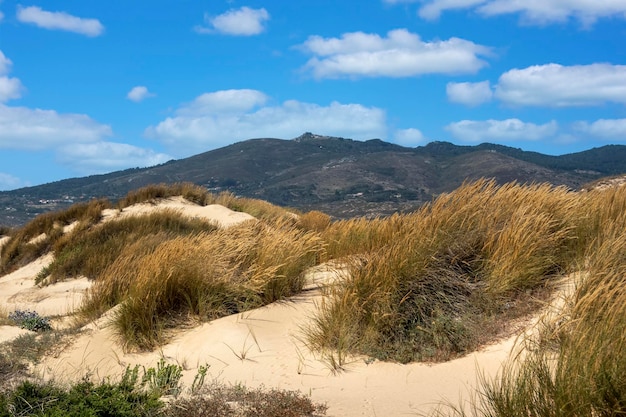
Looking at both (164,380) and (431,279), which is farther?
(431,279)

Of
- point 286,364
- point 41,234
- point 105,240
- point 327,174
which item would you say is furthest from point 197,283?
point 327,174

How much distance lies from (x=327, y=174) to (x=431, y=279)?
103005 millimetres

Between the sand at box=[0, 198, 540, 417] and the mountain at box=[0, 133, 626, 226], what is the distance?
54.8 metres

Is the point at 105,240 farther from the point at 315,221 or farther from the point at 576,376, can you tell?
the point at 576,376

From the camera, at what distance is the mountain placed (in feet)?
268

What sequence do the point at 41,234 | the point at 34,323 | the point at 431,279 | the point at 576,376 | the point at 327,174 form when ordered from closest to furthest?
the point at 576,376
the point at 431,279
the point at 34,323
the point at 41,234
the point at 327,174

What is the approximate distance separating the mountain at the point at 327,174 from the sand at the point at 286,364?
5481 centimetres

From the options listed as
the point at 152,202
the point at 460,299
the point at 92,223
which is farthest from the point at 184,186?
the point at 460,299

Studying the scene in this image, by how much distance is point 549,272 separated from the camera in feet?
23.5

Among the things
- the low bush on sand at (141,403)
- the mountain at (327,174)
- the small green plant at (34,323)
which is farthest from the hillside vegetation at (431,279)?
the mountain at (327,174)

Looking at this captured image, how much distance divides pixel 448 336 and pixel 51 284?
989 centimetres

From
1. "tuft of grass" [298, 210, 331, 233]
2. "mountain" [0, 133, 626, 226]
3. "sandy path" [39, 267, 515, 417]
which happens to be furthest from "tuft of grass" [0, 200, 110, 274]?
"mountain" [0, 133, 626, 226]

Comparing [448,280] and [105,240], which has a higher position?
[105,240]

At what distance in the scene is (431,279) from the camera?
675 cm
